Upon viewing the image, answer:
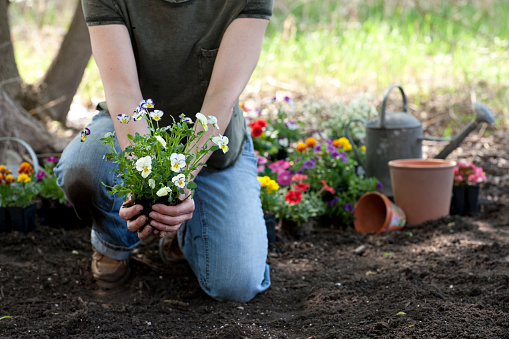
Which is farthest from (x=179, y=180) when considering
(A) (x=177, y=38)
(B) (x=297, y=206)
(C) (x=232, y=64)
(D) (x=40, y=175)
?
(D) (x=40, y=175)

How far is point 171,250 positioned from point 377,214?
1.11 metres

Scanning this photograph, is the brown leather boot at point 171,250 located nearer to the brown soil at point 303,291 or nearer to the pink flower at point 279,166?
the brown soil at point 303,291

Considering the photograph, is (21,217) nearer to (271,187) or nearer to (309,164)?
(271,187)

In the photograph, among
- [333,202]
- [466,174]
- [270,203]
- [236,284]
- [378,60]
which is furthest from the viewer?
[378,60]

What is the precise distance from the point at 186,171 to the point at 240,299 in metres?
0.61

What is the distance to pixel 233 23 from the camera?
6.02 ft

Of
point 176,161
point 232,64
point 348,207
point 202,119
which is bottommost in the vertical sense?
point 348,207

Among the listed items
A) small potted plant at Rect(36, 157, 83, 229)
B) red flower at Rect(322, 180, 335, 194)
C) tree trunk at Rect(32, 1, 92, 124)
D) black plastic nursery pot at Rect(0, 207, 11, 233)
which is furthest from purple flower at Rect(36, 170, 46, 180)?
red flower at Rect(322, 180, 335, 194)

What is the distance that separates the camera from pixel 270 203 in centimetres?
251

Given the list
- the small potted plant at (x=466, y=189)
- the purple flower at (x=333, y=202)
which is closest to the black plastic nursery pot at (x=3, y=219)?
the purple flower at (x=333, y=202)

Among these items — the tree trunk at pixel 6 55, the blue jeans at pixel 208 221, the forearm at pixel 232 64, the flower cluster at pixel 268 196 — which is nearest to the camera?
the forearm at pixel 232 64

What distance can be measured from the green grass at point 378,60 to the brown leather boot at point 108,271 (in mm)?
3042

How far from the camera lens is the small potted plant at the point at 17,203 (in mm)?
2402

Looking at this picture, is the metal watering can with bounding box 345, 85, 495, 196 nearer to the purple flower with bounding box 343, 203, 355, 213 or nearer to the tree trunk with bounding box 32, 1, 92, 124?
the purple flower with bounding box 343, 203, 355, 213
